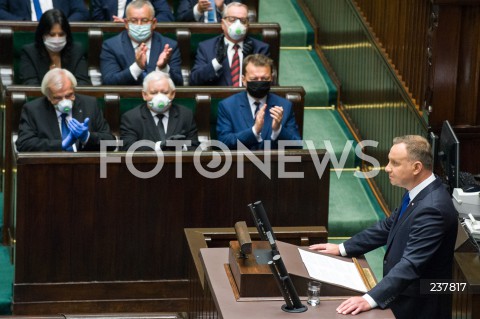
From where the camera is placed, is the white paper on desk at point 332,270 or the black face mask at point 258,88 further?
the black face mask at point 258,88

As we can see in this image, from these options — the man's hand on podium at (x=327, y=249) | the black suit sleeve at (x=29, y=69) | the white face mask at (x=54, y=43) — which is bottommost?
the man's hand on podium at (x=327, y=249)

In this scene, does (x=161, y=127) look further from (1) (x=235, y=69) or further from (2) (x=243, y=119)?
(1) (x=235, y=69)

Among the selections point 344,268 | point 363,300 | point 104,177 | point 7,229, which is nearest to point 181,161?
point 104,177

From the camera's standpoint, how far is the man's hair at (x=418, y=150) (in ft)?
14.4

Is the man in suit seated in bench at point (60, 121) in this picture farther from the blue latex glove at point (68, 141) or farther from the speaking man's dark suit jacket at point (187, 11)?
the speaking man's dark suit jacket at point (187, 11)

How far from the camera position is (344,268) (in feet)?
13.7

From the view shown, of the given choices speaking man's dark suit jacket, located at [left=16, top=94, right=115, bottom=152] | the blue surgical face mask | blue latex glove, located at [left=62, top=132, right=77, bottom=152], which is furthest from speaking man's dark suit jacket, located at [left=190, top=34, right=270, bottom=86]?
blue latex glove, located at [left=62, top=132, right=77, bottom=152]

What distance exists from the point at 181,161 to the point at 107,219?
0.45 metres

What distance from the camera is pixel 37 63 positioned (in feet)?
21.5

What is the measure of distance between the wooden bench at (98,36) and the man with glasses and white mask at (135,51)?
0.41ft

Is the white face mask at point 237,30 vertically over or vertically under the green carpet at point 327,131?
over

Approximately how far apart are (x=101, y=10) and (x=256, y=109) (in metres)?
1.65

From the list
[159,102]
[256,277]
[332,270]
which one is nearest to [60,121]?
[159,102]

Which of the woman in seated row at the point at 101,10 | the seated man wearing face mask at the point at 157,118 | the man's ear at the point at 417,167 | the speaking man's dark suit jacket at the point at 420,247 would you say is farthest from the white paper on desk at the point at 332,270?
the woman in seated row at the point at 101,10
